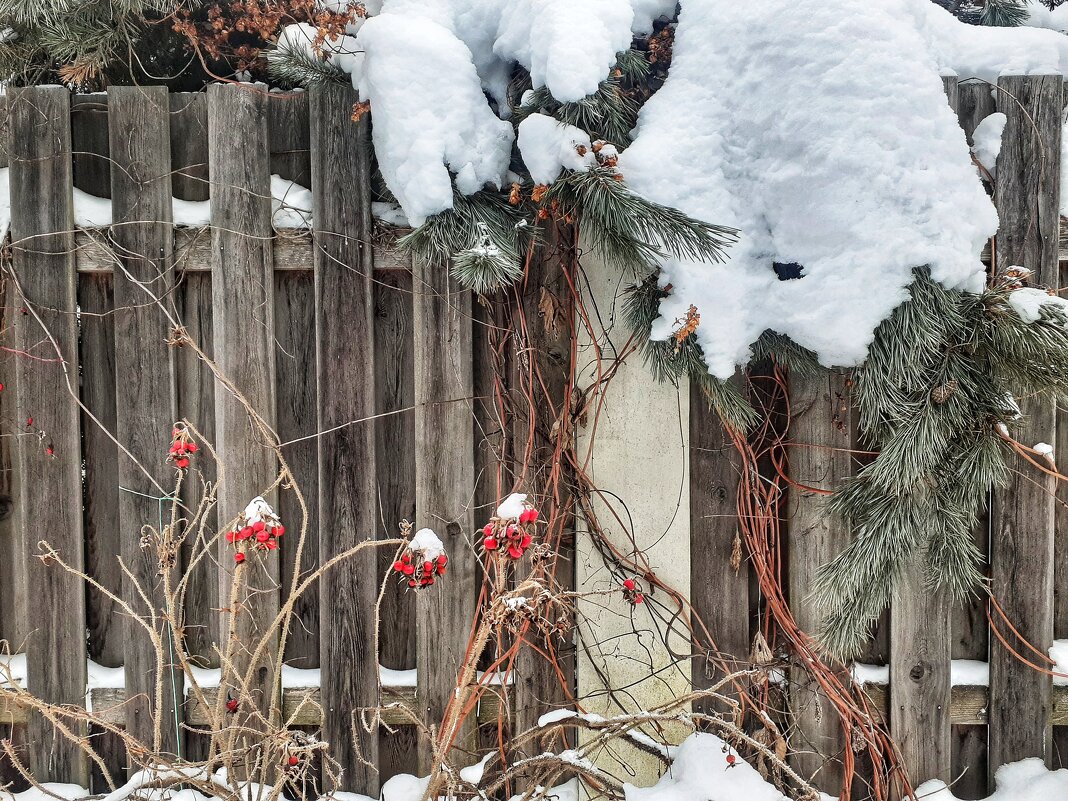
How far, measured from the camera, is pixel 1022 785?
1722mm

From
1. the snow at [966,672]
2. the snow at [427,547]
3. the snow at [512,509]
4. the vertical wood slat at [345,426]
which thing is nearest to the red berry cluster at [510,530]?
the snow at [512,509]

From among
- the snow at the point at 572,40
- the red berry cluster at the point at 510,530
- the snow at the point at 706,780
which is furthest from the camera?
the snow at the point at 706,780

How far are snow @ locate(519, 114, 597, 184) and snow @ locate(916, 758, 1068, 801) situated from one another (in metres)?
1.83

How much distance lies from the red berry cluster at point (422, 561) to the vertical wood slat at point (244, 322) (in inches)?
22.6

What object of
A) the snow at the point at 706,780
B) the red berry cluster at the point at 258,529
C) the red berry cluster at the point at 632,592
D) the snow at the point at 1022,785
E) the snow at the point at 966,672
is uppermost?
the red berry cluster at the point at 258,529

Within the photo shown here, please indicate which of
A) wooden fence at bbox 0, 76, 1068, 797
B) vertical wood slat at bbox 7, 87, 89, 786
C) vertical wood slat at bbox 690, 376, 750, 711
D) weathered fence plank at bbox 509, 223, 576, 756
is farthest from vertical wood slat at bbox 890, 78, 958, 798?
vertical wood slat at bbox 7, 87, 89, 786

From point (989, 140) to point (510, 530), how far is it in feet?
5.17

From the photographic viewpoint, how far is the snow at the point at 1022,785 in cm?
169

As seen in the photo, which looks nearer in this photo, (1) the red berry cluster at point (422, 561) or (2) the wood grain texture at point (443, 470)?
(1) the red berry cluster at point (422, 561)

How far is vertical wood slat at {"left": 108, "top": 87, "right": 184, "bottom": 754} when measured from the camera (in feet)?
5.76

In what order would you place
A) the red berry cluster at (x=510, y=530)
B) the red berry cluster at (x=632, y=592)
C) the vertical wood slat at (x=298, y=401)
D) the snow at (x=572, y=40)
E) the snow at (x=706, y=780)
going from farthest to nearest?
the vertical wood slat at (x=298, y=401)
the red berry cluster at (x=632, y=592)
the snow at (x=706, y=780)
the snow at (x=572, y=40)
the red berry cluster at (x=510, y=530)

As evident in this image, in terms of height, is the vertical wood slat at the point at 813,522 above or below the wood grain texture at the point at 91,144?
below

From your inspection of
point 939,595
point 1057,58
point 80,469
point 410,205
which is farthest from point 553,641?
point 1057,58

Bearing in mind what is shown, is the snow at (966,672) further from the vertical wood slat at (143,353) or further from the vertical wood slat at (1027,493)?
the vertical wood slat at (143,353)
